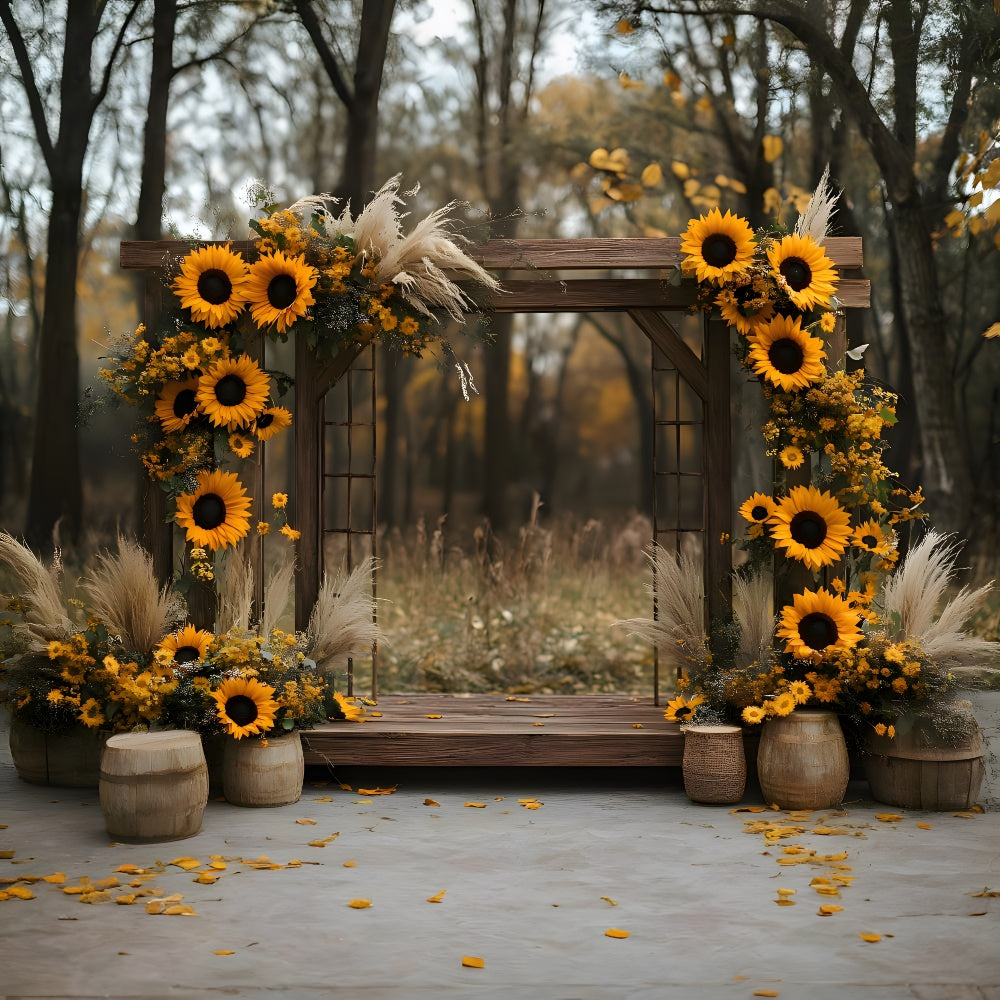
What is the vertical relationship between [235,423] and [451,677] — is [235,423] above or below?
above

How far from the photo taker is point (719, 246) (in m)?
5.59

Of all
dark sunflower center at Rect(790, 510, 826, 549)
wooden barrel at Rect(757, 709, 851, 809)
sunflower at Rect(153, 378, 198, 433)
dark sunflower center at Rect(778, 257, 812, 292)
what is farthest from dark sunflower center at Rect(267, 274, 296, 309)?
wooden barrel at Rect(757, 709, 851, 809)

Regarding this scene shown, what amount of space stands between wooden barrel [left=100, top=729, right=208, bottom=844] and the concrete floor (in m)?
0.07

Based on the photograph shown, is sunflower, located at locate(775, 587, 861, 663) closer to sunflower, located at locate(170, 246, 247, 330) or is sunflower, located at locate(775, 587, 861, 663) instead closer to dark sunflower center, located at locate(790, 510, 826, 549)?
dark sunflower center, located at locate(790, 510, 826, 549)

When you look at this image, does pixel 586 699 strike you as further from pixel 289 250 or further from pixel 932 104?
pixel 932 104

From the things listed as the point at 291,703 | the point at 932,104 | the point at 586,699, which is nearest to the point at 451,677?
the point at 586,699

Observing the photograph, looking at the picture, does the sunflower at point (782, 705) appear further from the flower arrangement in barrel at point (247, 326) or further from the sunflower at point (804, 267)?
the flower arrangement in barrel at point (247, 326)

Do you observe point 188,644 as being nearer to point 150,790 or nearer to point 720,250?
point 150,790

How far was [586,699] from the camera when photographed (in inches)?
267

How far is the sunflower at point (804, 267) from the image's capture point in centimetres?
555

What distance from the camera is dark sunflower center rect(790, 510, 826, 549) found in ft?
18.4

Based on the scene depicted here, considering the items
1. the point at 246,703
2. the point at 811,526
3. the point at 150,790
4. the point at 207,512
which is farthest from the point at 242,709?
the point at 811,526

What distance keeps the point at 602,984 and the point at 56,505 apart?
356 inches

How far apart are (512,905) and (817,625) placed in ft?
7.18
